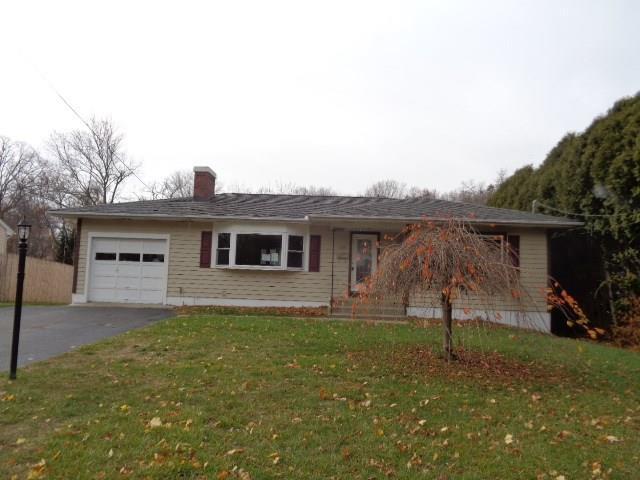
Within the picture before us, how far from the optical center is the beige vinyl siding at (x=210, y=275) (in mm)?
14086

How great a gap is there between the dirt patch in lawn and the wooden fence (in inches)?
691

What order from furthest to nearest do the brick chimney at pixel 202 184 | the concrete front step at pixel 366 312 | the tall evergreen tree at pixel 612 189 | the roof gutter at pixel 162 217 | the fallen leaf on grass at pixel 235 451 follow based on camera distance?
the brick chimney at pixel 202 184 < the roof gutter at pixel 162 217 < the concrete front step at pixel 366 312 < the tall evergreen tree at pixel 612 189 < the fallen leaf on grass at pixel 235 451

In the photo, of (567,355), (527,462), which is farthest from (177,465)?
(567,355)

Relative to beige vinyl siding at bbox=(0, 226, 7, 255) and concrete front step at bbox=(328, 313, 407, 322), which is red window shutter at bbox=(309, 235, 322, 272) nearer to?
concrete front step at bbox=(328, 313, 407, 322)

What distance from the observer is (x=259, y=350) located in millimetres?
7504

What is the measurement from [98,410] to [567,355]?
24.7 feet

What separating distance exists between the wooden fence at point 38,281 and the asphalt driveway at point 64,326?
6.99 metres

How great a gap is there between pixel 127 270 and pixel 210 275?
2619 mm

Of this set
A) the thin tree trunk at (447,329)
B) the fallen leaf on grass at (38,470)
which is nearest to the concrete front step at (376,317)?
the thin tree trunk at (447,329)

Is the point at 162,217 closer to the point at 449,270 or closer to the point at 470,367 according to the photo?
the point at 449,270

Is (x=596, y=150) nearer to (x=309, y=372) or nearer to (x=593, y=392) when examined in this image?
(x=593, y=392)

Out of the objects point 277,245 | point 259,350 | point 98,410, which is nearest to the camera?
point 98,410

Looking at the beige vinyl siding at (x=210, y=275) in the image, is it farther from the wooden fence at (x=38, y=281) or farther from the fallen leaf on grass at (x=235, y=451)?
the fallen leaf on grass at (x=235, y=451)

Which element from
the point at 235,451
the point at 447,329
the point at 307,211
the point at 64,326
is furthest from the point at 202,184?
the point at 235,451
